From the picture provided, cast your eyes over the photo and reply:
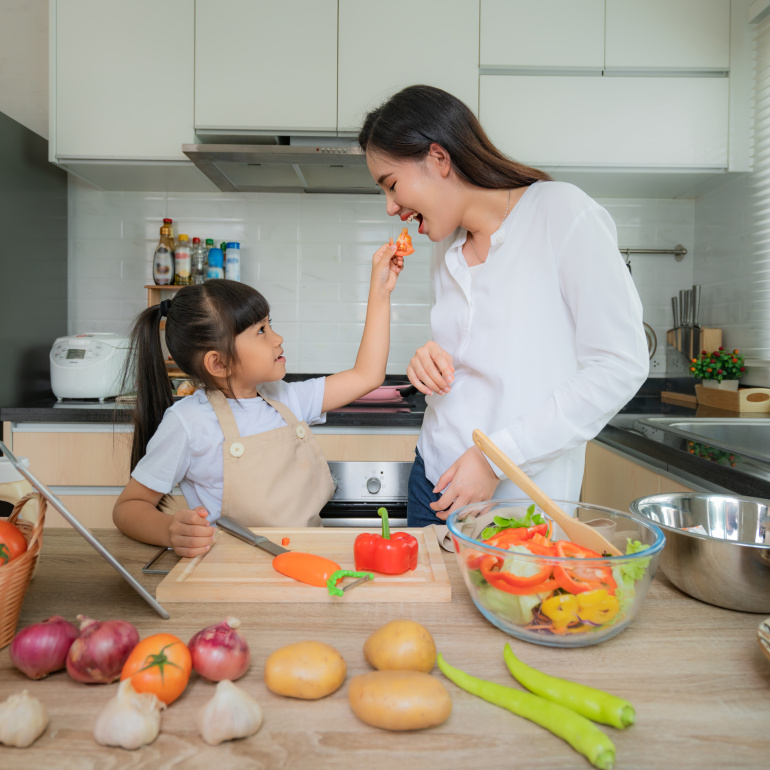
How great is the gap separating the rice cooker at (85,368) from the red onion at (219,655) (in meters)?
1.74

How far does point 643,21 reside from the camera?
7.13ft

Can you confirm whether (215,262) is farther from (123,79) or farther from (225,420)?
(225,420)

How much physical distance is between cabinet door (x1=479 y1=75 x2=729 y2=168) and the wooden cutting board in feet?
5.80

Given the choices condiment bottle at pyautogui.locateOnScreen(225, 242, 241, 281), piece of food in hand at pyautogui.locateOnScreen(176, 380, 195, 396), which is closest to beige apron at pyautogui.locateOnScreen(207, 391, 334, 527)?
piece of food in hand at pyautogui.locateOnScreen(176, 380, 195, 396)

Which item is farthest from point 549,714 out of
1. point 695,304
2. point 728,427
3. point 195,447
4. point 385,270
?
point 695,304

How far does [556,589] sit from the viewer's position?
2.07ft

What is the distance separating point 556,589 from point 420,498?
2.38 feet

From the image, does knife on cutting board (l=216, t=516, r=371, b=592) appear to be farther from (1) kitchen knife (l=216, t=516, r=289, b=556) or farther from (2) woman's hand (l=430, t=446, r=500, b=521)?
(2) woman's hand (l=430, t=446, r=500, b=521)

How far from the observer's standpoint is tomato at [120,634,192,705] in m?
0.53

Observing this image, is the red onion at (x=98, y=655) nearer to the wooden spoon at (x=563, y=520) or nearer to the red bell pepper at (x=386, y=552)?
the red bell pepper at (x=386, y=552)

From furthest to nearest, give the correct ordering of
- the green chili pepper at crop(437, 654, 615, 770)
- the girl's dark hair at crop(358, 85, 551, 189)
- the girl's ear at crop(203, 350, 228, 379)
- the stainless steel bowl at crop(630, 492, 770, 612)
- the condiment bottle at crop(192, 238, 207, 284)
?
the condiment bottle at crop(192, 238, 207, 284) → the girl's ear at crop(203, 350, 228, 379) → the girl's dark hair at crop(358, 85, 551, 189) → the stainless steel bowl at crop(630, 492, 770, 612) → the green chili pepper at crop(437, 654, 615, 770)

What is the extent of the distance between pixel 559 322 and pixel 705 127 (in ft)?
5.11

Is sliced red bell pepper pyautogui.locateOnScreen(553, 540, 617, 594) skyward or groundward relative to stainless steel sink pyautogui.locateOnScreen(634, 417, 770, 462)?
groundward

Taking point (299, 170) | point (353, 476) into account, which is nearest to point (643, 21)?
point (299, 170)
